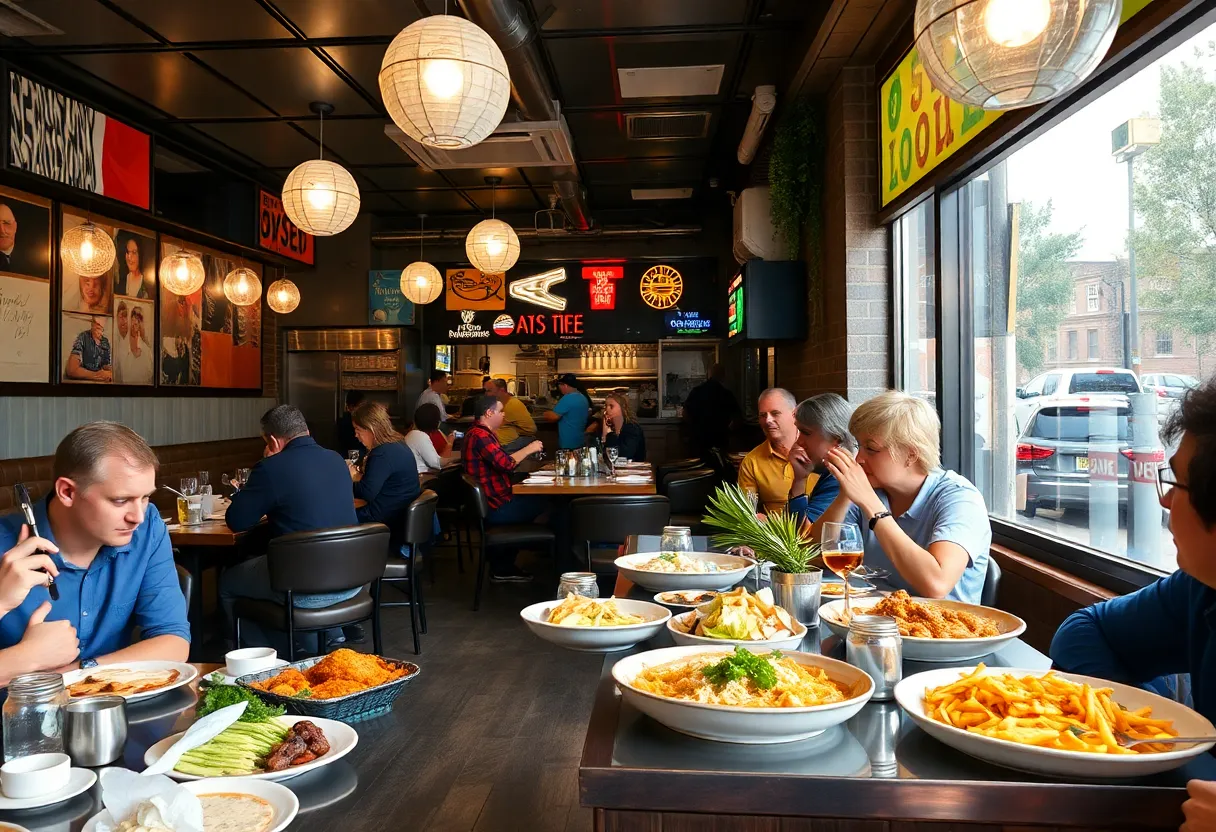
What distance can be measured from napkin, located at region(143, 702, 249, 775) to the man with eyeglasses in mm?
1536

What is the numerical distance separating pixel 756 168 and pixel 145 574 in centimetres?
659

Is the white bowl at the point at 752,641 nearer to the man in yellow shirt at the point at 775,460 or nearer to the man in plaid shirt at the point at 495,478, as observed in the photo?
the man in yellow shirt at the point at 775,460

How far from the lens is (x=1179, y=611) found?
5.47ft

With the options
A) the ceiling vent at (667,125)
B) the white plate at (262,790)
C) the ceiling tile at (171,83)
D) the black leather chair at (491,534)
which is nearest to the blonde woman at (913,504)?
the white plate at (262,790)

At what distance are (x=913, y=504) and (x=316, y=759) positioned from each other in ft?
6.16

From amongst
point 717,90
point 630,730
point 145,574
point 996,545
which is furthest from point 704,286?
point 630,730

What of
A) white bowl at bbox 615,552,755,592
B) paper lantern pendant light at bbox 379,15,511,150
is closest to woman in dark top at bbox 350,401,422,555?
paper lantern pendant light at bbox 379,15,511,150

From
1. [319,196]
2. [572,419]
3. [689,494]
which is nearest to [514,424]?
[572,419]

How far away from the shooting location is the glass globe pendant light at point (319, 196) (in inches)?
220

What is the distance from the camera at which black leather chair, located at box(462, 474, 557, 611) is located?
5906 mm

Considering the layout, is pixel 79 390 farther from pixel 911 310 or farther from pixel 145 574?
pixel 911 310

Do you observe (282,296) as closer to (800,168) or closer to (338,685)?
(800,168)

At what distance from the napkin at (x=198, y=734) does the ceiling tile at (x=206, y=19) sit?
5.26 m

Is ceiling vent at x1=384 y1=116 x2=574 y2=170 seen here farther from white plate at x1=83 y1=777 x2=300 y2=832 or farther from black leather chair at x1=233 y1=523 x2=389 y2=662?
white plate at x1=83 y1=777 x2=300 y2=832
